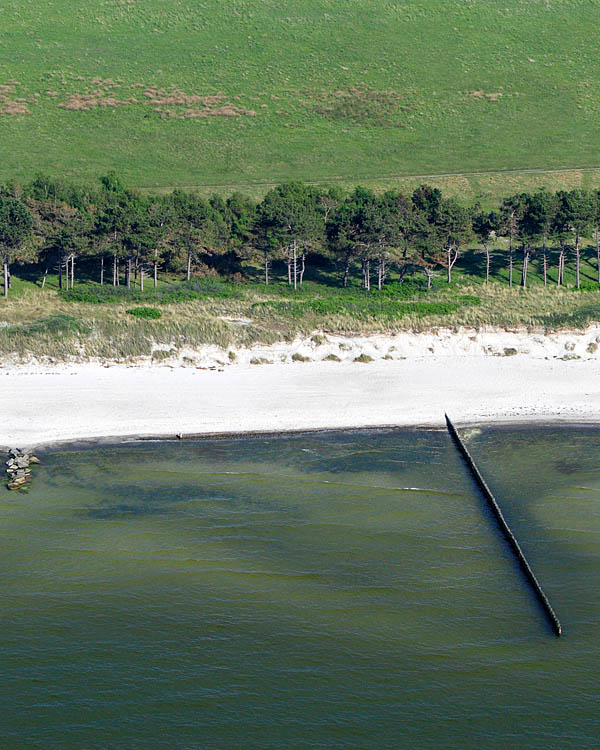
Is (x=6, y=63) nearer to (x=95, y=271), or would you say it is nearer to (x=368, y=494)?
(x=95, y=271)

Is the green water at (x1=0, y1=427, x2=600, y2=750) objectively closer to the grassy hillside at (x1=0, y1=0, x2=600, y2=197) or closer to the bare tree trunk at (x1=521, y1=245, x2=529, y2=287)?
the bare tree trunk at (x1=521, y1=245, x2=529, y2=287)

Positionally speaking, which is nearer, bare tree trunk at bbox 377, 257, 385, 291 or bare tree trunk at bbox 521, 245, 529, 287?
bare tree trunk at bbox 377, 257, 385, 291

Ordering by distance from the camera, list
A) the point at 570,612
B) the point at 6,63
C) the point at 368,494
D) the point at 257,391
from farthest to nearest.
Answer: the point at 6,63 → the point at 257,391 → the point at 368,494 → the point at 570,612

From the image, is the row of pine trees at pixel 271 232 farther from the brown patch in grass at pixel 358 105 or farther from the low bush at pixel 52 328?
the brown patch in grass at pixel 358 105

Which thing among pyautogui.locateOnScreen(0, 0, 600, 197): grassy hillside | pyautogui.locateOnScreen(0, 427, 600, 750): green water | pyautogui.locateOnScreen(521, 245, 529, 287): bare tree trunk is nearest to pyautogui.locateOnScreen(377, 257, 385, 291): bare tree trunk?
pyautogui.locateOnScreen(521, 245, 529, 287): bare tree trunk

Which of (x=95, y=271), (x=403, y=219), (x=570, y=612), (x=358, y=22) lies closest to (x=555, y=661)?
(x=570, y=612)

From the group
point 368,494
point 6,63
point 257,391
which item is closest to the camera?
point 368,494

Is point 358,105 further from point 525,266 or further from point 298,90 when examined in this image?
point 525,266
